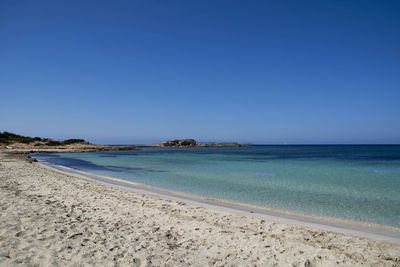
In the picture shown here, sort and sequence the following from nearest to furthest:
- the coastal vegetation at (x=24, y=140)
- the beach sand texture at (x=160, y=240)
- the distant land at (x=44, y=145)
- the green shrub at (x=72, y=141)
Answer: the beach sand texture at (x=160, y=240)
the distant land at (x=44, y=145)
the coastal vegetation at (x=24, y=140)
the green shrub at (x=72, y=141)

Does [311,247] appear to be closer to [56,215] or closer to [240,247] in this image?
[240,247]

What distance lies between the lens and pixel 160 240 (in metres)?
5.86

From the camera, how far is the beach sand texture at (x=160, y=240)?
4.84 meters

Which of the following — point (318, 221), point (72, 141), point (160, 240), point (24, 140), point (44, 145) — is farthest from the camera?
point (72, 141)

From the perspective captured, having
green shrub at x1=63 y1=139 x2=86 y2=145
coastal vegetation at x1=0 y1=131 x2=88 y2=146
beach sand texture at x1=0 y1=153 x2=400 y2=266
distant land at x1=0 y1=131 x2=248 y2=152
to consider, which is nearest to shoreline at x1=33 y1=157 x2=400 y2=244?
beach sand texture at x1=0 y1=153 x2=400 y2=266

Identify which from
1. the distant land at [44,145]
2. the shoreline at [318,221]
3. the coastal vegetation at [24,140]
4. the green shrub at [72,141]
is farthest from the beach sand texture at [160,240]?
the green shrub at [72,141]

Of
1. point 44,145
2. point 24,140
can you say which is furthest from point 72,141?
point 24,140

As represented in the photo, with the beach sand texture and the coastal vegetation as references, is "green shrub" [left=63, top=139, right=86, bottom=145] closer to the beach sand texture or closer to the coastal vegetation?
the coastal vegetation

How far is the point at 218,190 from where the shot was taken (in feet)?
44.6

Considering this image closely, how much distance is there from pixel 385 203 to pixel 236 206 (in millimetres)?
6953

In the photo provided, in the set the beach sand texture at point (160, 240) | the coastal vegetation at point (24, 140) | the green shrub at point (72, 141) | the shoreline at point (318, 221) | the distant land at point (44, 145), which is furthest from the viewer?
the green shrub at point (72, 141)

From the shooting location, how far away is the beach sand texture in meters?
4.84

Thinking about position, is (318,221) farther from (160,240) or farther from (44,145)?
(44,145)

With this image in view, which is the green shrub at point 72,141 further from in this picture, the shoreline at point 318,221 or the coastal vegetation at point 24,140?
the shoreline at point 318,221
